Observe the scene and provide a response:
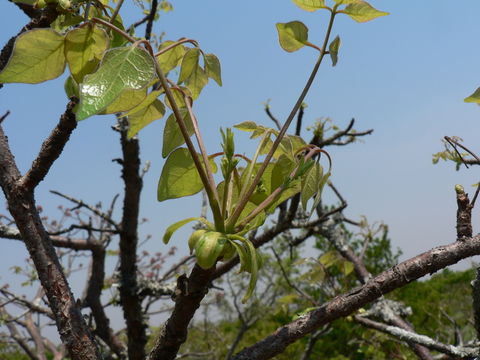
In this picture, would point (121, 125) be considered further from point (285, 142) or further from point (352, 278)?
point (352, 278)

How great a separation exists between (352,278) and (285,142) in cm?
557

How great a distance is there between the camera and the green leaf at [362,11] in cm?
91

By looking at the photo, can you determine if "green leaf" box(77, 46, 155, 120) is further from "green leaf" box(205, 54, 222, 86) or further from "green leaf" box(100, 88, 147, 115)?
A: "green leaf" box(205, 54, 222, 86)

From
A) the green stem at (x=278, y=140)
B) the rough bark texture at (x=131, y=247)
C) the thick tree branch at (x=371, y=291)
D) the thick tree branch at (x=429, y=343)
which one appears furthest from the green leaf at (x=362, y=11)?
the rough bark texture at (x=131, y=247)

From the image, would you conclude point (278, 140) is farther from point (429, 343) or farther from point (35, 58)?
point (429, 343)

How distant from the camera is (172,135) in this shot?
1006 millimetres

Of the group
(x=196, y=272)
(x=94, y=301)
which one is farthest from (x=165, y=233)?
(x=94, y=301)

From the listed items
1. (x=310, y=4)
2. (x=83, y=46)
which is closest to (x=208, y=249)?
(x=83, y=46)

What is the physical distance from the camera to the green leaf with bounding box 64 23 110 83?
0.82m

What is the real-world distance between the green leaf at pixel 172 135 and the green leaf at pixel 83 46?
21 centimetres

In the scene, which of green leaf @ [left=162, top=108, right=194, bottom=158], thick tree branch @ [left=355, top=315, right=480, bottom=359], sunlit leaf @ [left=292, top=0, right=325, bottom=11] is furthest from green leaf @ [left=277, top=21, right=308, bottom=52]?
thick tree branch @ [left=355, top=315, right=480, bottom=359]

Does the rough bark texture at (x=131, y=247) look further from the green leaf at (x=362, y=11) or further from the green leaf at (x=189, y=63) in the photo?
the green leaf at (x=362, y=11)

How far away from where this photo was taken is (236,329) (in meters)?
9.05

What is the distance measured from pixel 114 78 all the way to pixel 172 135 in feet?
1.09
